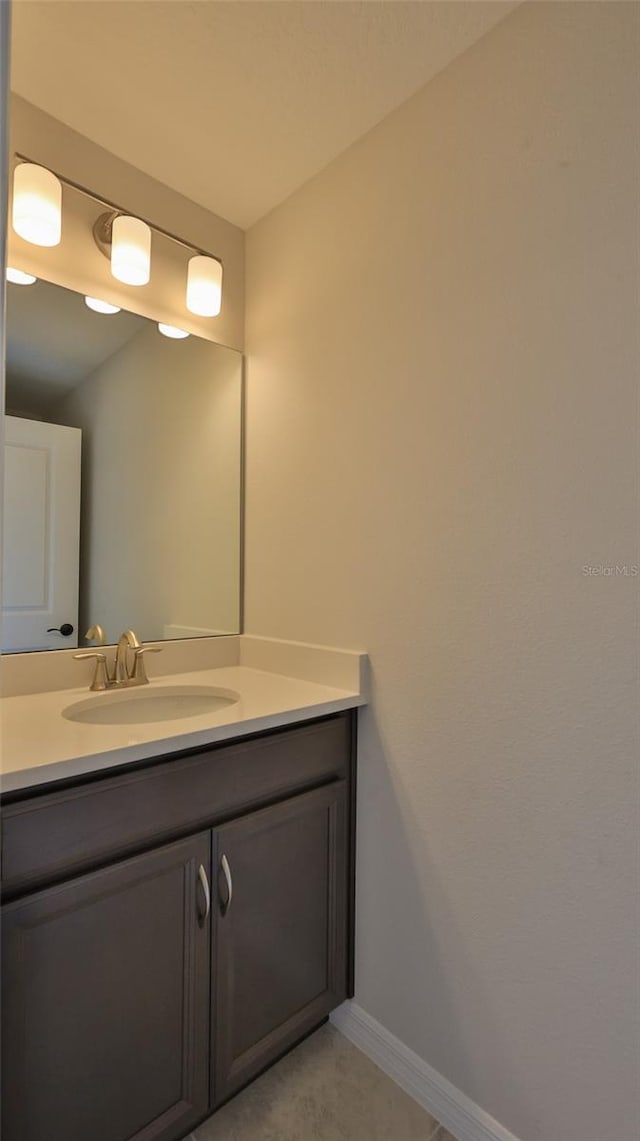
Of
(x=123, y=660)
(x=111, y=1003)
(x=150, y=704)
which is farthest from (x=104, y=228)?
(x=111, y=1003)

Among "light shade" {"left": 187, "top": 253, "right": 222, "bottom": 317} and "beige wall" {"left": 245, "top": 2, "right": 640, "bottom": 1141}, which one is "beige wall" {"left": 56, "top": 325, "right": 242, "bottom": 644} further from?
"beige wall" {"left": 245, "top": 2, "right": 640, "bottom": 1141}

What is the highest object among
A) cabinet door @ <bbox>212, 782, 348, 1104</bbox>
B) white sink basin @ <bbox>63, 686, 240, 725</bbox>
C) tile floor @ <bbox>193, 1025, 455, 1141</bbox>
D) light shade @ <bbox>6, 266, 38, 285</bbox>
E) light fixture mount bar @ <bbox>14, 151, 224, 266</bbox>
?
light fixture mount bar @ <bbox>14, 151, 224, 266</bbox>

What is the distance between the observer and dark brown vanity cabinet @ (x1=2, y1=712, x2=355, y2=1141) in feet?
2.88

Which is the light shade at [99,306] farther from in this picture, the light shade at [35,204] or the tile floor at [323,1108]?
the tile floor at [323,1108]

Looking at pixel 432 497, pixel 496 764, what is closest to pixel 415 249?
A: pixel 432 497

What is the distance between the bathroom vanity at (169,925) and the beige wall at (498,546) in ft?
0.54

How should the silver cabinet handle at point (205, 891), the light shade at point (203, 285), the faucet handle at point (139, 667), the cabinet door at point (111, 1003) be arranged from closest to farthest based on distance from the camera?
the cabinet door at point (111, 1003), the silver cabinet handle at point (205, 891), the faucet handle at point (139, 667), the light shade at point (203, 285)

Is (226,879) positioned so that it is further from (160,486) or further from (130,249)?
(130,249)

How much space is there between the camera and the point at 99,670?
4.63 feet

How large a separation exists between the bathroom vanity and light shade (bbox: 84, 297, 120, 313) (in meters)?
1.06

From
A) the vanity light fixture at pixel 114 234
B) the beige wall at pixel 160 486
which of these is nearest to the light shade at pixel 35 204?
the vanity light fixture at pixel 114 234

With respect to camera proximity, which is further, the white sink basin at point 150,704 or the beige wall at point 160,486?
the beige wall at point 160,486

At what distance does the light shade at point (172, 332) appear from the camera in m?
1.62

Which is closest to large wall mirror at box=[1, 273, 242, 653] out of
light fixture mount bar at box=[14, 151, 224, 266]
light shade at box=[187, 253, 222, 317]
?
light shade at box=[187, 253, 222, 317]
